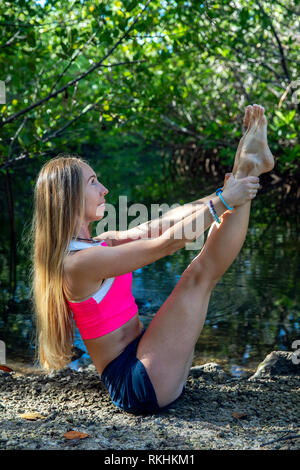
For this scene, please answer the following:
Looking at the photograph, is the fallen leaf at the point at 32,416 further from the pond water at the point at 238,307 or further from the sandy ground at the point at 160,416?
the pond water at the point at 238,307

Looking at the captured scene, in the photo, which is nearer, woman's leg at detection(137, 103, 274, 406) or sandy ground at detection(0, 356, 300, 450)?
sandy ground at detection(0, 356, 300, 450)

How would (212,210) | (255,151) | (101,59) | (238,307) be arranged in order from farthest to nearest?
(101,59), (238,307), (255,151), (212,210)

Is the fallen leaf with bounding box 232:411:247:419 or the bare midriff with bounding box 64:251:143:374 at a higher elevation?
the bare midriff with bounding box 64:251:143:374

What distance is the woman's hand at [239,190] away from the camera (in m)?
2.52

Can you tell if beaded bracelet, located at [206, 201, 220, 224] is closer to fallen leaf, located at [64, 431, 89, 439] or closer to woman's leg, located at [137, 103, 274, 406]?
woman's leg, located at [137, 103, 274, 406]

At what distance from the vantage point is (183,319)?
2.54 meters

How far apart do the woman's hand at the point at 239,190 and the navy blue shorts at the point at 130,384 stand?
71 cm

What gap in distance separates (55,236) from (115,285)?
322 millimetres

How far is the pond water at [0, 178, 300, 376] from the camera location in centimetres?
407

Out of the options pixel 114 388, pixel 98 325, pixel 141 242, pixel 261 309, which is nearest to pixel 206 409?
pixel 114 388

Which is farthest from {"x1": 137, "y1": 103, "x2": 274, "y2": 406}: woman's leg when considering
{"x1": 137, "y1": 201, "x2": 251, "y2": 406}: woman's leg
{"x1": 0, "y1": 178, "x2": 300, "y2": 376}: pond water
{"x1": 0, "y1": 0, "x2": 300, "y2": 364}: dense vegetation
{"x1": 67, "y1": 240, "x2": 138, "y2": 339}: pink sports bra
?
{"x1": 0, "y1": 178, "x2": 300, "y2": 376}: pond water

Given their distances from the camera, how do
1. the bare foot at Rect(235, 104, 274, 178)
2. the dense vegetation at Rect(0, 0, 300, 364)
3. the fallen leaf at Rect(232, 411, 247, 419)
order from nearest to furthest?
the fallen leaf at Rect(232, 411, 247, 419)
the bare foot at Rect(235, 104, 274, 178)
the dense vegetation at Rect(0, 0, 300, 364)
